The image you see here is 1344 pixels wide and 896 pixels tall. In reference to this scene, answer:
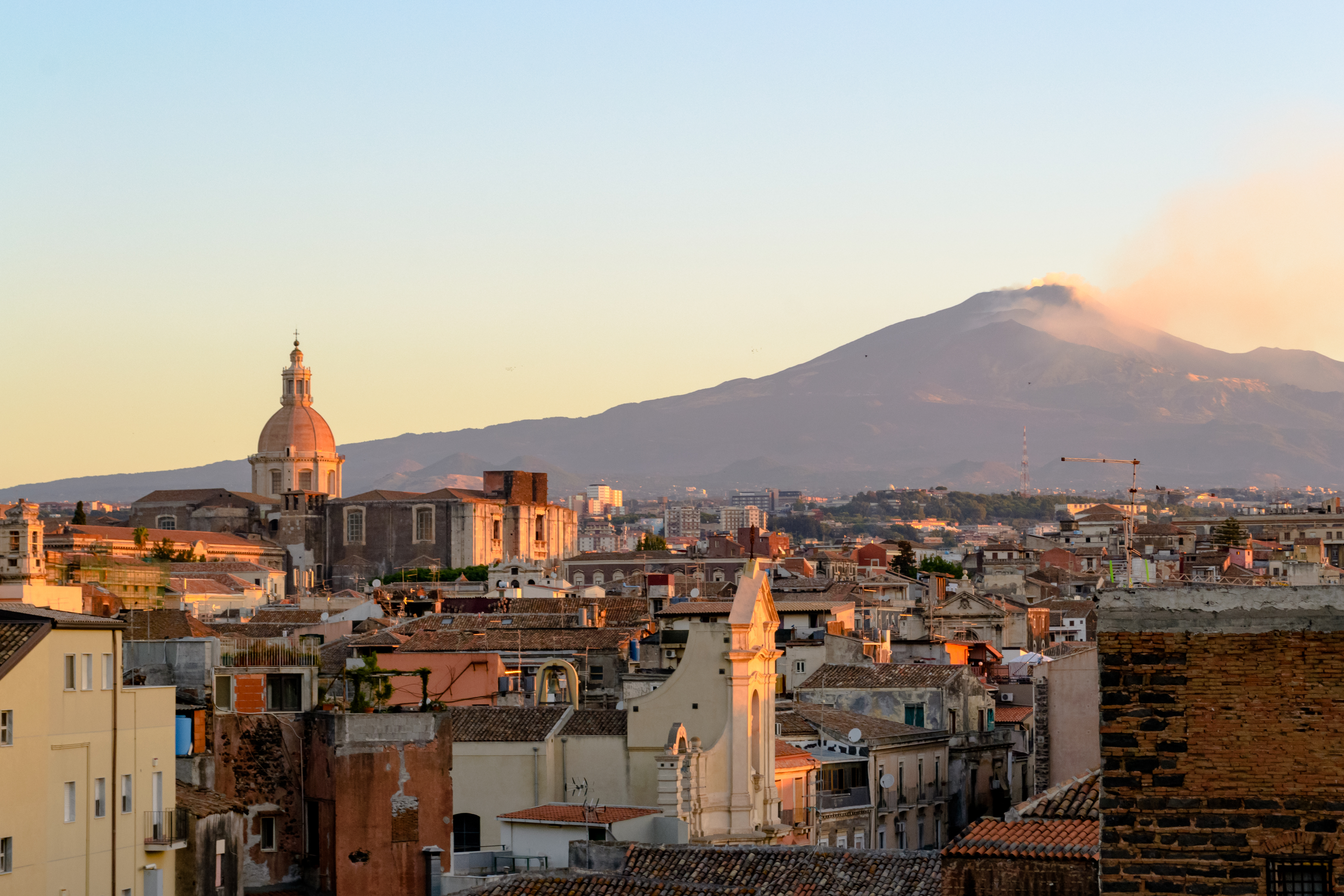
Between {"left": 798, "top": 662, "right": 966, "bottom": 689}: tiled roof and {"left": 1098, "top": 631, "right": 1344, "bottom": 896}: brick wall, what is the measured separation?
3048 cm

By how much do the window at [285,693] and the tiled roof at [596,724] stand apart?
11.7ft

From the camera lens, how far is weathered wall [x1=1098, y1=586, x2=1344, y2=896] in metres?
9.97

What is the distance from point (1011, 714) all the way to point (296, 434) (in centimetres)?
12965

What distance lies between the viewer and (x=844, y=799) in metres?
34.6

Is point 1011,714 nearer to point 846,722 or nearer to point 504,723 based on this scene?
point 846,722

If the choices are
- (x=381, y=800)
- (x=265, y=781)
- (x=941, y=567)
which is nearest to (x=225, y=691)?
(x=265, y=781)

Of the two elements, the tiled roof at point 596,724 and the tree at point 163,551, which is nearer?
the tiled roof at point 596,724

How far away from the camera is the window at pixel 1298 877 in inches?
392

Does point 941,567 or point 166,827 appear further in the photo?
point 941,567

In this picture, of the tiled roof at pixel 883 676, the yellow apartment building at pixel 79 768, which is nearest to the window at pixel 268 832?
the yellow apartment building at pixel 79 768

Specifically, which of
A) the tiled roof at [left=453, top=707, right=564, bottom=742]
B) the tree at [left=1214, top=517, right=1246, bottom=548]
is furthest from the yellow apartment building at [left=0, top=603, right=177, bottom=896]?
the tree at [left=1214, top=517, right=1246, bottom=548]

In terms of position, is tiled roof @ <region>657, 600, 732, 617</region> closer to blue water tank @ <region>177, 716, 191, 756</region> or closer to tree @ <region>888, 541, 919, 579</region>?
blue water tank @ <region>177, 716, 191, 756</region>

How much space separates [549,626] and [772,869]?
23.6m

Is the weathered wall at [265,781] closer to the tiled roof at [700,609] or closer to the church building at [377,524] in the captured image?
the tiled roof at [700,609]
